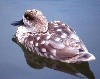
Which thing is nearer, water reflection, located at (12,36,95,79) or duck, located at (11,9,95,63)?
water reflection, located at (12,36,95,79)

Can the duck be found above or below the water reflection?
above

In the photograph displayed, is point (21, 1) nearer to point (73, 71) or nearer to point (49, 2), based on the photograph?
point (49, 2)

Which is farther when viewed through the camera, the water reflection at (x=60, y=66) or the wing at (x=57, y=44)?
the wing at (x=57, y=44)

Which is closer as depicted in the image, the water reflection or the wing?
the water reflection

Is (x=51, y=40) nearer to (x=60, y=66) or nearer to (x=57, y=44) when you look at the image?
(x=57, y=44)

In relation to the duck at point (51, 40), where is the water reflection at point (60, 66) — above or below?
below
